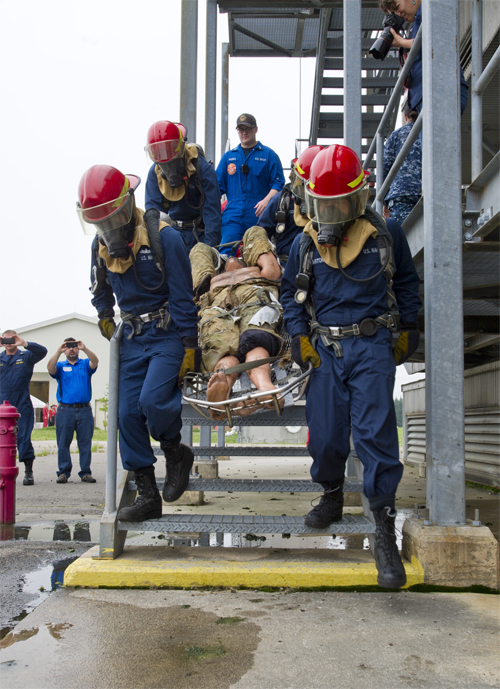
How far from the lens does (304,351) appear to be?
3.28m

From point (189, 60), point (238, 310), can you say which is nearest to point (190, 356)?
point (238, 310)

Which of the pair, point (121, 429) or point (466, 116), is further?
point (466, 116)

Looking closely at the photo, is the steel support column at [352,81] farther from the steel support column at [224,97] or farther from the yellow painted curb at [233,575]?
the steel support column at [224,97]

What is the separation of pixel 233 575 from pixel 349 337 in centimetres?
141

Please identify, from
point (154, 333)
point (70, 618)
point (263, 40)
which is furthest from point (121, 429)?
point (263, 40)

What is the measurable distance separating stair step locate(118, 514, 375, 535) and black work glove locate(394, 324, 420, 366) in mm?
950

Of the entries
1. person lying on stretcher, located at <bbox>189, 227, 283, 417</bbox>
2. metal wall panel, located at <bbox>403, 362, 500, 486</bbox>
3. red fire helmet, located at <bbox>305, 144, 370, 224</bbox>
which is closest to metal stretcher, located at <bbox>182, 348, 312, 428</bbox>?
person lying on stretcher, located at <bbox>189, 227, 283, 417</bbox>

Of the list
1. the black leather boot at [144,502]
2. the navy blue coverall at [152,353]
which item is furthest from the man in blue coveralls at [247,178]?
the black leather boot at [144,502]

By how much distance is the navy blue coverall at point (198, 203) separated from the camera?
5.04m

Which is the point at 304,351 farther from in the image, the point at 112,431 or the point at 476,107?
the point at 476,107

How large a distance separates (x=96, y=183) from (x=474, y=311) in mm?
4530

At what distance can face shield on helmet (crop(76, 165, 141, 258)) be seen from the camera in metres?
3.40

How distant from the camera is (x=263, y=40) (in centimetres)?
1015

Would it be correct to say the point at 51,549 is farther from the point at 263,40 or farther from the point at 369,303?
the point at 263,40
